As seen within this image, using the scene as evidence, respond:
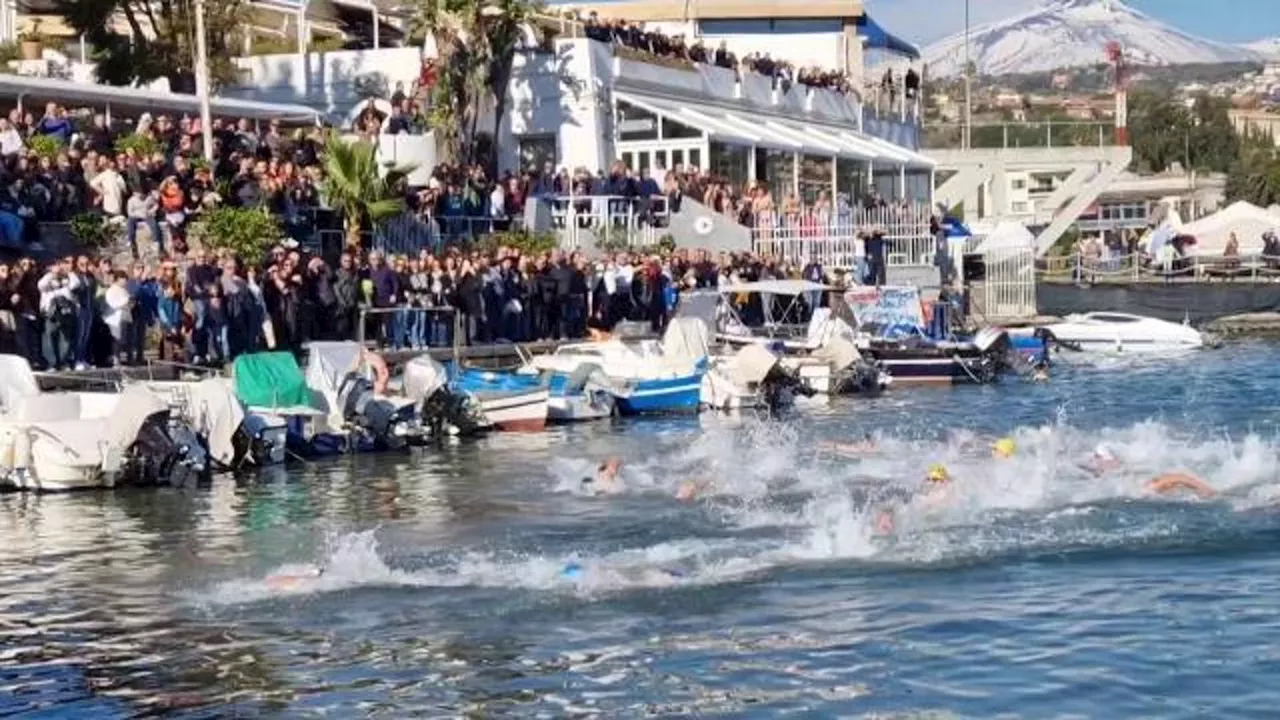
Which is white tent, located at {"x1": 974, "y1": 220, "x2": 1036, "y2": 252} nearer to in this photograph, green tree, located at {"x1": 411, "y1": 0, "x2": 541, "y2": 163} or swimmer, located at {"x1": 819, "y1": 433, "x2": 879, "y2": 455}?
green tree, located at {"x1": 411, "y1": 0, "x2": 541, "y2": 163}

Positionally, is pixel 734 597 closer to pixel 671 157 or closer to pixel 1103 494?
pixel 1103 494

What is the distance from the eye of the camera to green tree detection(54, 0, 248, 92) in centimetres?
4797

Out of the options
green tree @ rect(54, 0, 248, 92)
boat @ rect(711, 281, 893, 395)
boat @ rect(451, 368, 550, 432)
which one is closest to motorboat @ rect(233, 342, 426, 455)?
boat @ rect(451, 368, 550, 432)

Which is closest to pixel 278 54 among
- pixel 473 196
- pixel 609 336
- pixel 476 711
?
pixel 473 196

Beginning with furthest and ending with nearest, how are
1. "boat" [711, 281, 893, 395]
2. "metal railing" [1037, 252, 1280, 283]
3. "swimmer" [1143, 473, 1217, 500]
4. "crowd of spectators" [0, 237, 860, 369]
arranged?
"metal railing" [1037, 252, 1280, 283]
"boat" [711, 281, 893, 395]
"crowd of spectators" [0, 237, 860, 369]
"swimmer" [1143, 473, 1217, 500]

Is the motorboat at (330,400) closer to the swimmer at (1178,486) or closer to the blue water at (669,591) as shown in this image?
the blue water at (669,591)

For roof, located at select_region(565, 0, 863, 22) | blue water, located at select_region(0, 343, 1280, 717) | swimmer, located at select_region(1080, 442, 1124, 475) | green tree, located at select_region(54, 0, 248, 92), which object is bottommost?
blue water, located at select_region(0, 343, 1280, 717)

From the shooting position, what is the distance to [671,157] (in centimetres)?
5419

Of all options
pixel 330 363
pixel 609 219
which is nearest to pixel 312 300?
pixel 330 363

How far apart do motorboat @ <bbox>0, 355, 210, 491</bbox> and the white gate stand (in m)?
34.6

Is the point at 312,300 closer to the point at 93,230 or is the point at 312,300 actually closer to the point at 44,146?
the point at 93,230

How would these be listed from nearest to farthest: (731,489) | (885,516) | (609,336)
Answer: (885,516), (731,489), (609,336)

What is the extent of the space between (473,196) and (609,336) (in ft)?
15.3

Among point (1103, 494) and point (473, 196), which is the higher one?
point (473, 196)
